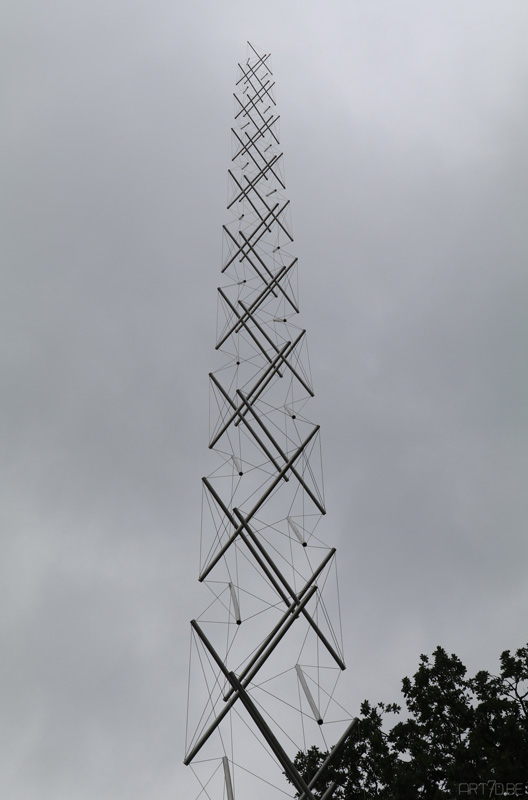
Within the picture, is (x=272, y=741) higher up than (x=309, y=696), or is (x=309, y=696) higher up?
(x=309, y=696)

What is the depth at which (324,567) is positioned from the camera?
543 inches

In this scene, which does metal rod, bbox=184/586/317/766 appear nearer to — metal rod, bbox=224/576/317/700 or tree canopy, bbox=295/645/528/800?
metal rod, bbox=224/576/317/700

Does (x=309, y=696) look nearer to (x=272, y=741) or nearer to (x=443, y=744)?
(x=272, y=741)

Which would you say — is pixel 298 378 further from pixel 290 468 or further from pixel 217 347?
pixel 290 468

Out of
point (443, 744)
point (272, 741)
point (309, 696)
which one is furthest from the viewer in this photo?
point (443, 744)

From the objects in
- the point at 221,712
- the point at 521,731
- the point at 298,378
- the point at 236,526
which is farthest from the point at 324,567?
the point at 521,731

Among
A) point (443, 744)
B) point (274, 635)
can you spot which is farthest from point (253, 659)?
point (443, 744)

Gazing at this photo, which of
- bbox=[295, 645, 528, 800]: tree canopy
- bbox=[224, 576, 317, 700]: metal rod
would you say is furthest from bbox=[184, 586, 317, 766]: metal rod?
bbox=[295, 645, 528, 800]: tree canopy

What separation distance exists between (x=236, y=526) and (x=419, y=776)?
30.1 ft

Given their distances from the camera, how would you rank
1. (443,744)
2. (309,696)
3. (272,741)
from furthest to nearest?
(443,744)
(309,696)
(272,741)

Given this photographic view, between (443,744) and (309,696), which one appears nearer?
(309,696)

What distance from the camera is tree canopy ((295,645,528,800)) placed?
1638cm

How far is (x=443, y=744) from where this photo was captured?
61.0ft

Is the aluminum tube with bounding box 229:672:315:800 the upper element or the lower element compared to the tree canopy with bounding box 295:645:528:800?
lower
